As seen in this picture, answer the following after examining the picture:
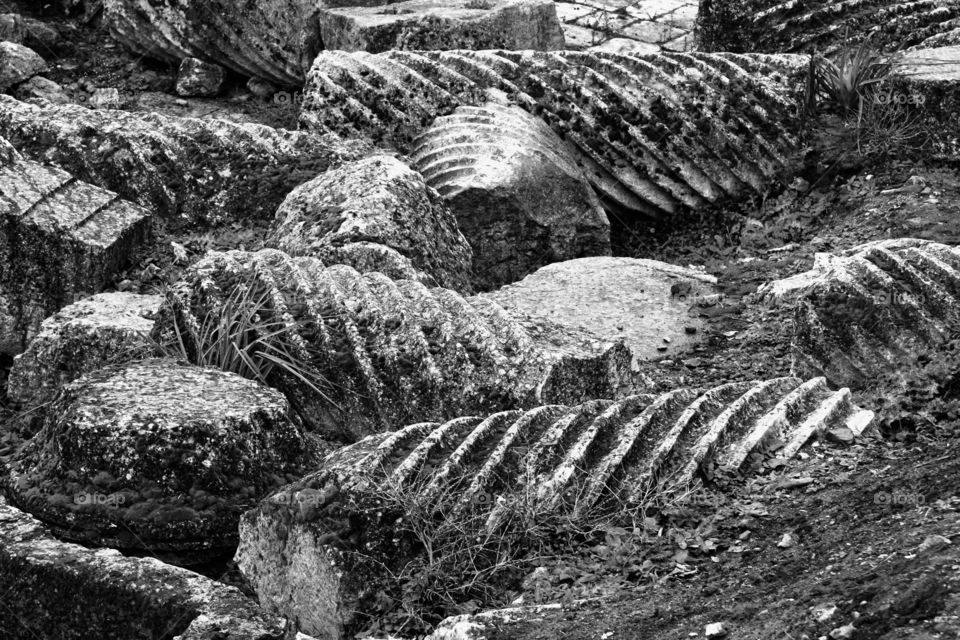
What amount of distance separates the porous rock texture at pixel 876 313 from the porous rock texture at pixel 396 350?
2.52 ft

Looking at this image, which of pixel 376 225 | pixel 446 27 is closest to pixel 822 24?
pixel 446 27

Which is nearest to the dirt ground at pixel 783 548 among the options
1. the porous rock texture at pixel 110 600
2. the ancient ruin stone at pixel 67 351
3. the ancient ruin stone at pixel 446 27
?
the ancient ruin stone at pixel 67 351

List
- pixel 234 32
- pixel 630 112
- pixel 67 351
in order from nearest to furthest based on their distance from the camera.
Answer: pixel 67 351, pixel 630 112, pixel 234 32

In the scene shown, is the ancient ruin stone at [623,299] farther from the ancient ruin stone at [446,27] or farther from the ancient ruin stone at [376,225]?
the ancient ruin stone at [446,27]

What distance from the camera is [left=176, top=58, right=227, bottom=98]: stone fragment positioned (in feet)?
29.0

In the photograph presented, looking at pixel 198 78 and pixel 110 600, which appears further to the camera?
pixel 198 78

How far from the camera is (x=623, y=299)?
5988 millimetres

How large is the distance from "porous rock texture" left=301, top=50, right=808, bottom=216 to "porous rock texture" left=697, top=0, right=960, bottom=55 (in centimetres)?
72

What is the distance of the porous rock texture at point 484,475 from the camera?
11.1 feet

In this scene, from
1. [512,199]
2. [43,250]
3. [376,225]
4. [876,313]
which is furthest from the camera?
[512,199]

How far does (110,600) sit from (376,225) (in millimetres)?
2497

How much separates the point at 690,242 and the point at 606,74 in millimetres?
1178

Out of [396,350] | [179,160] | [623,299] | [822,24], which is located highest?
[822,24]

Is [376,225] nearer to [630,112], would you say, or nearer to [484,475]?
[484,475]
